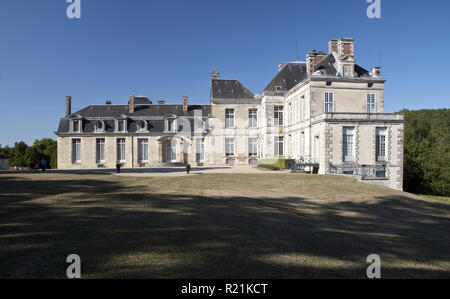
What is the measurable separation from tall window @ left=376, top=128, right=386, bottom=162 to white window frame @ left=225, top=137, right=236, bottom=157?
1490cm

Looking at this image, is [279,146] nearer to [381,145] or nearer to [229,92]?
[229,92]

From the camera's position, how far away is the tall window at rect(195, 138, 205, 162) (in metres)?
31.0

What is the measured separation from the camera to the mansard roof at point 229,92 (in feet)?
100

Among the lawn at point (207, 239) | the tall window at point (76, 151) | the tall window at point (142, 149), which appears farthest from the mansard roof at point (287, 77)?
the tall window at point (76, 151)

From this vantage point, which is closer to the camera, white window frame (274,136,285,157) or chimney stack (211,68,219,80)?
white window frame (274,136,285,157)

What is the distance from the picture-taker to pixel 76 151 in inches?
1210

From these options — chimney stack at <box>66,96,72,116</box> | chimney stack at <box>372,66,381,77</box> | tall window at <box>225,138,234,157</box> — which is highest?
chimney stack at <box>372,66,381,77</box>

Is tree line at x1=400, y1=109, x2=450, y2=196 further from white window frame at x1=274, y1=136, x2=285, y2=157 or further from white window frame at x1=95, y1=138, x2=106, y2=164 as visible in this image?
white window frame at x1=95, y1=138, x2=106, y2=164

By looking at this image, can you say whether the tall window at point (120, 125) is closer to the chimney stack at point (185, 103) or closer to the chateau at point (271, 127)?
the chateau at point (271, 127)

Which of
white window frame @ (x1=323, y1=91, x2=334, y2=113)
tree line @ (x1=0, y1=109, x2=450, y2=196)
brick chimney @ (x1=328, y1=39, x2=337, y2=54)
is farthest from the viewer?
tree line @ (x1=0, y1=109, x2=450, y2=196)

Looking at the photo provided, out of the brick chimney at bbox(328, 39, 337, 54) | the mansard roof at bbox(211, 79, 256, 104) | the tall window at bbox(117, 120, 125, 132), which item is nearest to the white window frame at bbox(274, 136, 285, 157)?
the mansard roof at bbox(211, 79, 256, 104)

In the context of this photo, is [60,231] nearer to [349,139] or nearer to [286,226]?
[286,226]
